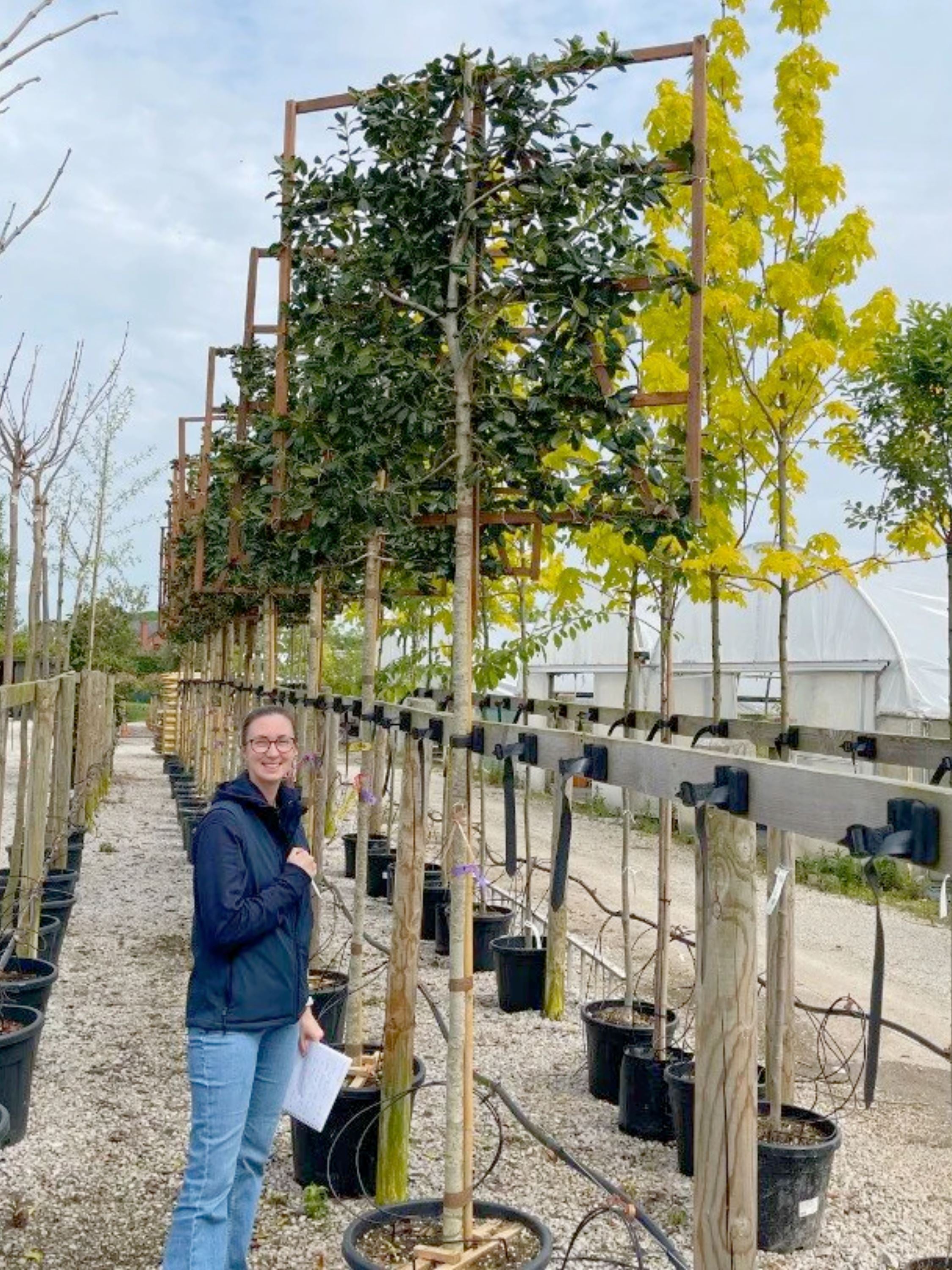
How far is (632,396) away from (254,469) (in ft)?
12.2

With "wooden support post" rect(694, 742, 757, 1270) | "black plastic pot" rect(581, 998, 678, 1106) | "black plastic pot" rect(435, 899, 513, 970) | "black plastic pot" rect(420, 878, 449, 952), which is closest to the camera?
"wooden support post" rect(694, 742, 757, 1270)

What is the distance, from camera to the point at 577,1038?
21.5ft

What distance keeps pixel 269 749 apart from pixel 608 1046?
9.12 ft

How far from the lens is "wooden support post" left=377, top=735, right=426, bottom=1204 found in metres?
4.02

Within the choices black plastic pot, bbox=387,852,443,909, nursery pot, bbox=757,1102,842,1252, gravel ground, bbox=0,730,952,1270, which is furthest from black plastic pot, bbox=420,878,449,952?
nursery pot, bbox=757,1102,842,1252

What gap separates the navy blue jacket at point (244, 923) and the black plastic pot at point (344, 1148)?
1011 millimetres

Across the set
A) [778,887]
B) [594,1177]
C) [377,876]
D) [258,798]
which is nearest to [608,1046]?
[594,1177]

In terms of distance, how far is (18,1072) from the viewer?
185 inches

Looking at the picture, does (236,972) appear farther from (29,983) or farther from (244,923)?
(29,983)

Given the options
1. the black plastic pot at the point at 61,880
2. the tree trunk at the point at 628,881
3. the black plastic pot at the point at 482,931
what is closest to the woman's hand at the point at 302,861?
the tree trunk at the point at 628,881

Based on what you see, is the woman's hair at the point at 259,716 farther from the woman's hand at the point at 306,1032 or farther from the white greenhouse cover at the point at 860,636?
the white greenhouse cover at the point at 860,636

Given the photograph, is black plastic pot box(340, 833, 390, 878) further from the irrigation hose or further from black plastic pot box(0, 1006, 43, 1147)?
black plastic pot box(0, 1006, 43, 1147)

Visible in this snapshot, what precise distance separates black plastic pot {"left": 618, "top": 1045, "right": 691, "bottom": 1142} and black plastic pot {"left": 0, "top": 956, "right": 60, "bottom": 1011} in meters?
2.44

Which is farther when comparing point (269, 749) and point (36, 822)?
point (36, 822)
